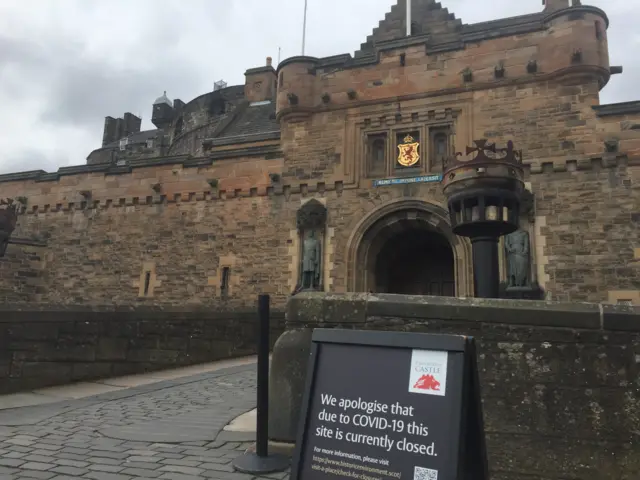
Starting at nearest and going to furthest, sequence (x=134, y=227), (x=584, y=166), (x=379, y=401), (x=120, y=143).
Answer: (x=379, y=401)
(x=584, y=166)
(x=134, y=227)
(x=120, y=143)

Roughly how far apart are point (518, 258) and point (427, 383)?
1046 centimetres

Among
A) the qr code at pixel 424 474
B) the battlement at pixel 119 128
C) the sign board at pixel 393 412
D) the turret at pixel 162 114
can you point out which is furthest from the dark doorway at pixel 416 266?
the battlement at pixel 119 128

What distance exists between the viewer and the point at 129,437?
176 inches

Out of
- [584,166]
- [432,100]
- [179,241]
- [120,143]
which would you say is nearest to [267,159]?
[179,241]

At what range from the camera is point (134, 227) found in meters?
16.7

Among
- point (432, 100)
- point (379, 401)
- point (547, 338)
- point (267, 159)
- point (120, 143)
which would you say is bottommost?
point (379, 401)

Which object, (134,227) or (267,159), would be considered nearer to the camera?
(267,159)

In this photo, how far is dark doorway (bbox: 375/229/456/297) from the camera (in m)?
14.8

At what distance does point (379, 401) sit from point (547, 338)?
5.47ft

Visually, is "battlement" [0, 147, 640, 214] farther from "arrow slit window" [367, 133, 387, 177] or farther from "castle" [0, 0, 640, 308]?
"arrow slit window" [367, 133, 387, 177]

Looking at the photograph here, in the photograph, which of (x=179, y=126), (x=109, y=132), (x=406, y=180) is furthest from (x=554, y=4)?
(x=109, y=132)

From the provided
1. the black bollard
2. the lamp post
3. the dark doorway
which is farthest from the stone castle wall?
the black bollard

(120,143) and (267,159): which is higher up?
(120,143)

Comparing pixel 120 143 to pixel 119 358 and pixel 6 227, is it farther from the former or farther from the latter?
pixel 119 358
